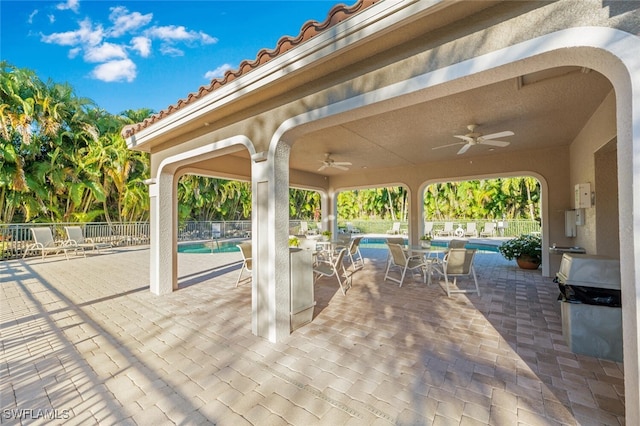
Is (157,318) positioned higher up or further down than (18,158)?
further down

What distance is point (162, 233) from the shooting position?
18.7ft

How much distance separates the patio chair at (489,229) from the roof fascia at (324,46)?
20383 mm

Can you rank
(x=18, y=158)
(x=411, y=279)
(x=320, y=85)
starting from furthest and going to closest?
(x=18, y=158) < (x=411, y=279) < (x=320, y=85)

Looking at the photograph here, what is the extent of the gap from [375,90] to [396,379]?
2892 millimetres

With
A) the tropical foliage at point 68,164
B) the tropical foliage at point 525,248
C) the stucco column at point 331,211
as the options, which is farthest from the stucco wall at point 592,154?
the tropical foliage at point 68,164

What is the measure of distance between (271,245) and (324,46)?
2.34 metres

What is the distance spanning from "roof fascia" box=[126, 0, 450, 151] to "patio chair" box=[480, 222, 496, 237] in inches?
802

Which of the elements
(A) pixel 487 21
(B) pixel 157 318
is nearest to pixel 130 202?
(B) pixel 157 318

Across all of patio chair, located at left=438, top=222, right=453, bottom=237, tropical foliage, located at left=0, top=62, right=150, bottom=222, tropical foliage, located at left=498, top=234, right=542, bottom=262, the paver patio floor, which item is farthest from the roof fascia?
patio chair, located at left=438, top=222, right=453, bottom=237

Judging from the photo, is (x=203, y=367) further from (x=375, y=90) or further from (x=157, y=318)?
(x=375, y=90)

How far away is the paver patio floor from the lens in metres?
2.30

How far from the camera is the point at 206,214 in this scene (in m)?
22.0

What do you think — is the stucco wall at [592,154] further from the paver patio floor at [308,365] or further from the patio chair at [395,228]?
the patio chair at [395,228]

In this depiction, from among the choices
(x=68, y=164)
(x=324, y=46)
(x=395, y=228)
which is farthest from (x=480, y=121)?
(x=395, y=228)
